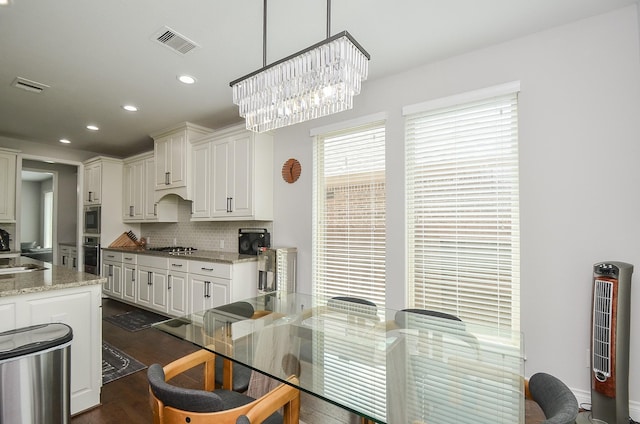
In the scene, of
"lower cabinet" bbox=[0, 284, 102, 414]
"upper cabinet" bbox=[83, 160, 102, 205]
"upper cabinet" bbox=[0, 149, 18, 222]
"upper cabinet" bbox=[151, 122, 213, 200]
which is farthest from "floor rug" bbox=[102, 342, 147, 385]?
"upper cabinet" bbox=[0, 149, 18, 222]

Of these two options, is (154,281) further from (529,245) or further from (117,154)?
(529,245)

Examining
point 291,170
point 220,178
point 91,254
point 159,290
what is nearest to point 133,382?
point 159,290

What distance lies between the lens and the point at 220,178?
3.99 m

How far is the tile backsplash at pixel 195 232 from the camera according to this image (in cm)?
432

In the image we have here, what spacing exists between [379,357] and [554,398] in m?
0.63

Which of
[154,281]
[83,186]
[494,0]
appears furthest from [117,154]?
[494,0]

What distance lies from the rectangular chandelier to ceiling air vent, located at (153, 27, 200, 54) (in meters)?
0.99

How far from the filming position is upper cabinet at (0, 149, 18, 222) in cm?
467

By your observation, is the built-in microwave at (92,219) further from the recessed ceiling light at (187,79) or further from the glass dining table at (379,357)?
the glass dining table at (379,357)

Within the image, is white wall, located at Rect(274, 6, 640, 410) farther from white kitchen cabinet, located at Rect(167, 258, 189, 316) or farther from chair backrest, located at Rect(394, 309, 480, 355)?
white kitchen cabinet, located at Rect(167, 258, 189, 316)

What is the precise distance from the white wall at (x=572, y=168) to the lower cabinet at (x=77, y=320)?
3.08m

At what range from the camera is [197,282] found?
3.76 meters

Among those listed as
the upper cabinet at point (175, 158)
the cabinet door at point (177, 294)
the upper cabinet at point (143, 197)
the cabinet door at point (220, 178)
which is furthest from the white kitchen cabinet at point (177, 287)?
the upper cabinet at point (143, 197)

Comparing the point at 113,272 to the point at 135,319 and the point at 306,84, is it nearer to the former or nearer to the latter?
the point at 135,319
